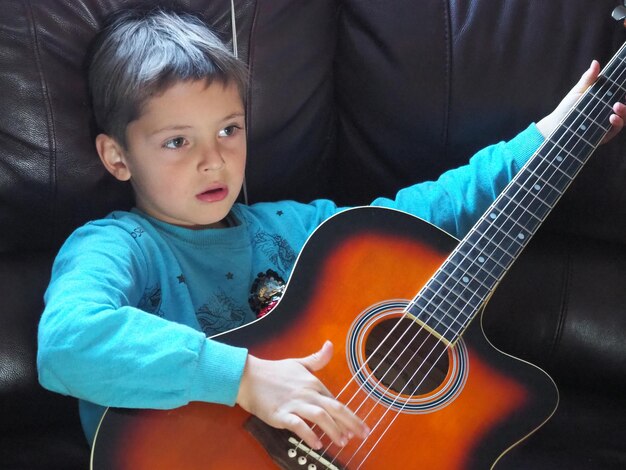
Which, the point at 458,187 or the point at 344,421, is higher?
the point at 458,187

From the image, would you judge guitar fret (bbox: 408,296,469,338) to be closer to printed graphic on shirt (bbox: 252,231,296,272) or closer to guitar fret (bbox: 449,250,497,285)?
guitar fret (bbox: 449,250,497,285)

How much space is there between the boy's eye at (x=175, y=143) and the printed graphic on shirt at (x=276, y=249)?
241 mm

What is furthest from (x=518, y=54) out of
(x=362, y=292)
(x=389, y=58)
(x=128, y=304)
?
(x=128, y=304)

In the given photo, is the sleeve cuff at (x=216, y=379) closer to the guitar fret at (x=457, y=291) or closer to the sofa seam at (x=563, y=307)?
the guitar fret at (x=457, y=291)

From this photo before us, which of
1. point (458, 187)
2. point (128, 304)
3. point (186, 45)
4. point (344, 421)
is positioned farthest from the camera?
point (458, 187)

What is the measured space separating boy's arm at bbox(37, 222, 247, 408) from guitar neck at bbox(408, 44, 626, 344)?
322 mm

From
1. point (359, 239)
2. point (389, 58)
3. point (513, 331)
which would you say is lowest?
point (513, 331)

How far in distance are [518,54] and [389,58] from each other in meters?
0.24

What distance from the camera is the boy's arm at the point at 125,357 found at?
3.10 feet

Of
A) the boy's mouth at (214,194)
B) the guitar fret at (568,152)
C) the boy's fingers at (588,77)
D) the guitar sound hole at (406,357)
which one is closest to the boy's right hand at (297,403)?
the guitar sound hole at (406,357)

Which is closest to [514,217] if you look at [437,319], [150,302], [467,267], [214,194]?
[467,267]

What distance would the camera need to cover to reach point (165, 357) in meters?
0.95

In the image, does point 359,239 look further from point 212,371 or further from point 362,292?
point 212,371

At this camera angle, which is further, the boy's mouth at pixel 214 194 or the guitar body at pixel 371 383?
the boy's mouth at pixel 214 194
